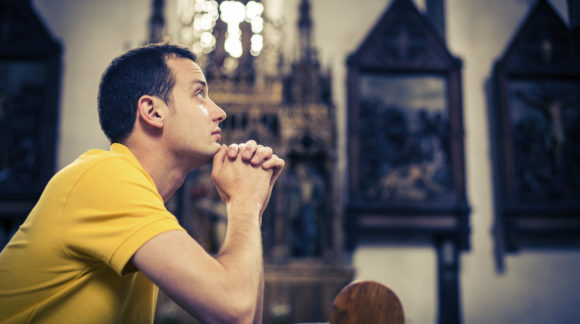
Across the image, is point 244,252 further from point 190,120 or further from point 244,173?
point 190,120

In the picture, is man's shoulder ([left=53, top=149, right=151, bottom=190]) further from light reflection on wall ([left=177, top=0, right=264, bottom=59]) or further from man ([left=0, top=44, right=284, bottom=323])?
light reflection on wall ([left=177, top=0, right=264, bottom=59])

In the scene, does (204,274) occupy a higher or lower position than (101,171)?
lower

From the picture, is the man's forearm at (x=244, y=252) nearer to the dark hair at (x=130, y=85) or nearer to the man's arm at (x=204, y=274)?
the man's arm at (x=204, y=274)

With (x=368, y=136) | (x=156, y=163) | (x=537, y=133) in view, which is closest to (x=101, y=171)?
(x=156, y=163)

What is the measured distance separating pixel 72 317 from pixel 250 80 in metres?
3.28

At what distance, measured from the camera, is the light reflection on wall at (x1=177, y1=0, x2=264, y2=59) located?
13.3 feet

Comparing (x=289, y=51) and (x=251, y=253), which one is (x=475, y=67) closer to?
(x=289, y=51)

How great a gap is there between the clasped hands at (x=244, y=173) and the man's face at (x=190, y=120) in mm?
51

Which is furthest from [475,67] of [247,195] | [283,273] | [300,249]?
[247,195]

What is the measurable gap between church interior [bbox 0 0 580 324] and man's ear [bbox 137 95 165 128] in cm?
258

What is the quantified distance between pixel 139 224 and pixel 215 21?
389 centimetres

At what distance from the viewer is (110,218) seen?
2.40ft

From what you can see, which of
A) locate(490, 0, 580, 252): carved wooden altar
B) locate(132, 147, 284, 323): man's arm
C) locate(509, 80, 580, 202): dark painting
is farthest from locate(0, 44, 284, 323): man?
locate(509, 80, 580, 202): dark painting

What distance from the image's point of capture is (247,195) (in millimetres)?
919
